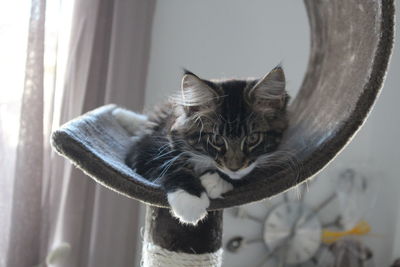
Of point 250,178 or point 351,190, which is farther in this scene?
point 351,190

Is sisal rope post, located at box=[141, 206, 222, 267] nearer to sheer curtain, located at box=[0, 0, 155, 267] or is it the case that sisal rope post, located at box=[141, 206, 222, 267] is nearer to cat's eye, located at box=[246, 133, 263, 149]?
cat's eye, located at box=[246, 133, 263, 149]

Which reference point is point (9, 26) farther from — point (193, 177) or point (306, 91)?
point (306, 91)

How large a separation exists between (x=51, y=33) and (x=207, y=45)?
94 centimetres

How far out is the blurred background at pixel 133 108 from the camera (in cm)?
162

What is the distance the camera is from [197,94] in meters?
1.02

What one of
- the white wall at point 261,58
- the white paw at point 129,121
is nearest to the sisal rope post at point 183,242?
the white paw at point 129,121

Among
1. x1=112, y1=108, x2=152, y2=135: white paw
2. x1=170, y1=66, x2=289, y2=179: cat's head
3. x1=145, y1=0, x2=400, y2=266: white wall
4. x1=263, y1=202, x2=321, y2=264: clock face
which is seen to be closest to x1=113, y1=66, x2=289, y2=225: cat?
x1=170, y1=66, x2=289, y2=179: cat's head

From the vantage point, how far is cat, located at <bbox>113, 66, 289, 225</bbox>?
0.98 meters

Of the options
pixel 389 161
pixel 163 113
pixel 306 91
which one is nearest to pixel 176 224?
pixel 163 113

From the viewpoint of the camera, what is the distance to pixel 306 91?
1.42m

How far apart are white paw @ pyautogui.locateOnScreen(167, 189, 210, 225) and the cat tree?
0.03 meters

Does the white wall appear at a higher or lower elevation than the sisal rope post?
higher

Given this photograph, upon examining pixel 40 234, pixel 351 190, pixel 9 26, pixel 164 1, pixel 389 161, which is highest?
pixel 164 1

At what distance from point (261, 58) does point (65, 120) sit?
3.91ft
